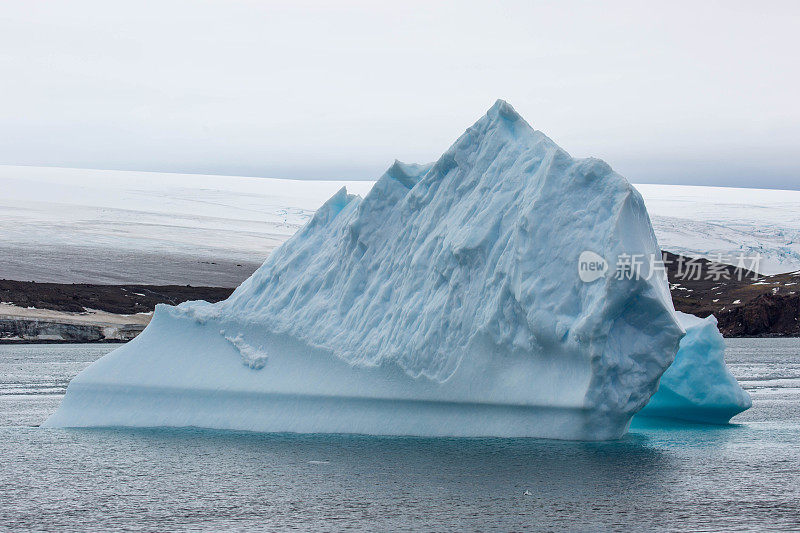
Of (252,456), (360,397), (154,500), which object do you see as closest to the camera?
(154,500)

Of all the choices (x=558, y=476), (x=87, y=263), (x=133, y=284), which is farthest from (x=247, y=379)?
(x=87, y=263)

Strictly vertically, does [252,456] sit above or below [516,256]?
below

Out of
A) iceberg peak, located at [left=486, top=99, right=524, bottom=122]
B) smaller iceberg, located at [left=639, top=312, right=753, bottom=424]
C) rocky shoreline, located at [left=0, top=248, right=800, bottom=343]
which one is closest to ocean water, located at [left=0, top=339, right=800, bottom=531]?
smaller iceberg, located at [left=639, top=312, right=753, bottom=424]

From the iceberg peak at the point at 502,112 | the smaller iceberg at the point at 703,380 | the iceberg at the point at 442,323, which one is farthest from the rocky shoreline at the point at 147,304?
the iceberg at the point at 442,323

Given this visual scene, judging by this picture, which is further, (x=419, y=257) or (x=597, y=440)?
(x=419, y=257)

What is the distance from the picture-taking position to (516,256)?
14.0 m

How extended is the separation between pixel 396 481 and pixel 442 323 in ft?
11.4

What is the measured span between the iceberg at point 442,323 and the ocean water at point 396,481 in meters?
0.54

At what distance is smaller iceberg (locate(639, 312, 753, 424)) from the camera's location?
16.4 metres

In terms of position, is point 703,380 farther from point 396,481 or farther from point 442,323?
point 396,481

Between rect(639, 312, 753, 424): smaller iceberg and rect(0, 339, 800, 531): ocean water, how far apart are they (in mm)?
497

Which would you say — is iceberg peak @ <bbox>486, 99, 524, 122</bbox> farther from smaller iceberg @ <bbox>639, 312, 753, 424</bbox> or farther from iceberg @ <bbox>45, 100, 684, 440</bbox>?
smaller iceberg @ <bbox>639, 312, 753, 424</bbox>

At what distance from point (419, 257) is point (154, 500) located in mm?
6256

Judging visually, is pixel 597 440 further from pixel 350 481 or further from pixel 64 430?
pixel 64 430
